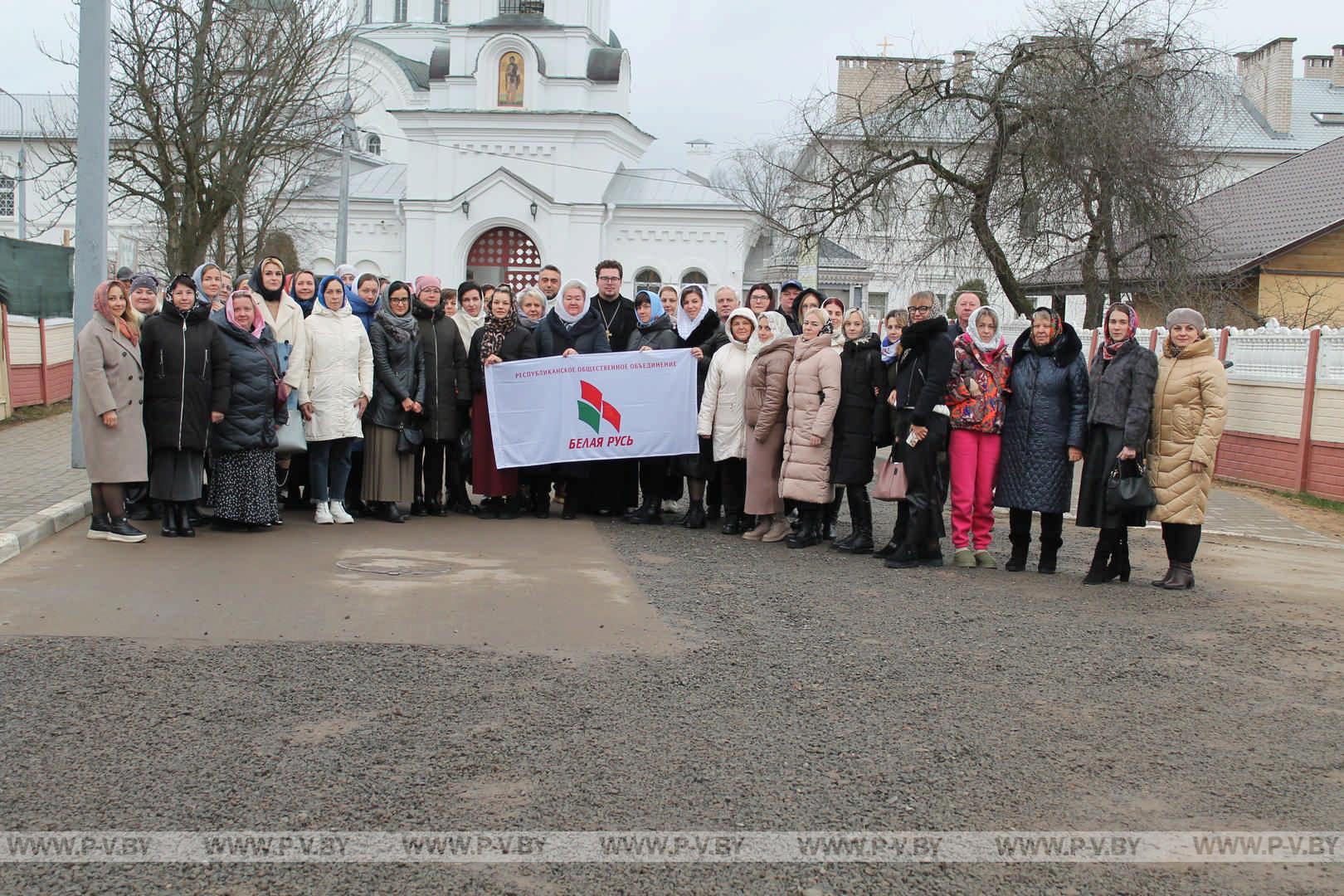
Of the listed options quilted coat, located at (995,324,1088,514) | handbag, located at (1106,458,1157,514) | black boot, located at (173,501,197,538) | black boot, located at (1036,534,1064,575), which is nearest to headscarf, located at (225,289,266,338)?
black boot, located at (173,501,197,538)

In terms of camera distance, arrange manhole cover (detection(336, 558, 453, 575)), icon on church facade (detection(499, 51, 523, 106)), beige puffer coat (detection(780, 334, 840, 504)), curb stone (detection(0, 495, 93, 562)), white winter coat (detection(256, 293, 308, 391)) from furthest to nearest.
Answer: icon on church facade (detection(499, 51, 523, 106))
white winter coat (detection(256, 293, 308, 391))
beige puffer coat (detection(780, 334, 840, 504))
curb stone (detection(0, 495, 93, 562))
manhole cover (detection(336, 558, 453, 575))

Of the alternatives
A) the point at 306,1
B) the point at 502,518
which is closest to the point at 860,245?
the point at 306,1

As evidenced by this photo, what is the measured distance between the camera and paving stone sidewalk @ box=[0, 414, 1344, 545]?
1119 cm

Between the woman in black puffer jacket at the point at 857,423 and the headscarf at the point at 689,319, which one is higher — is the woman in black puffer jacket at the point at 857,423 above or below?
below

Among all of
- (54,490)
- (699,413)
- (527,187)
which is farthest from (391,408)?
(527,187)

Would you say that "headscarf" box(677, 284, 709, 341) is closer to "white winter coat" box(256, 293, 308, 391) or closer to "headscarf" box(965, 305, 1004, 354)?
"headscarf" box(965, 305, 1004, 354)

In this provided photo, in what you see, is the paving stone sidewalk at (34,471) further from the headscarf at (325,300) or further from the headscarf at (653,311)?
the headscarf at (653,311)

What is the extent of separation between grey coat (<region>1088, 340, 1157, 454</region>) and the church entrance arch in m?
45.6

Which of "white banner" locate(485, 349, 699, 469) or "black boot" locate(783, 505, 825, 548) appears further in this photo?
"white banner" locate(485, 349, 699, 469)

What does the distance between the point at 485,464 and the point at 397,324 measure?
4.88ft

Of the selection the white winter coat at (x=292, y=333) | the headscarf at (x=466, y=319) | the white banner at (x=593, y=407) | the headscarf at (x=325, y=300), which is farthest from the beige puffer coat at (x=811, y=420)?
the white winter coat at (x=292, y=333)

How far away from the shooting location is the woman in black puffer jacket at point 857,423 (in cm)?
1045

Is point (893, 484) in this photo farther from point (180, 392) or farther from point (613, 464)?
point (180, 392)

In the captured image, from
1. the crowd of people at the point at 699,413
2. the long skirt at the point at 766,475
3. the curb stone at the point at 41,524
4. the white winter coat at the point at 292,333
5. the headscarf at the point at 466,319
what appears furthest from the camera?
the headscarf at the point at 466,319
